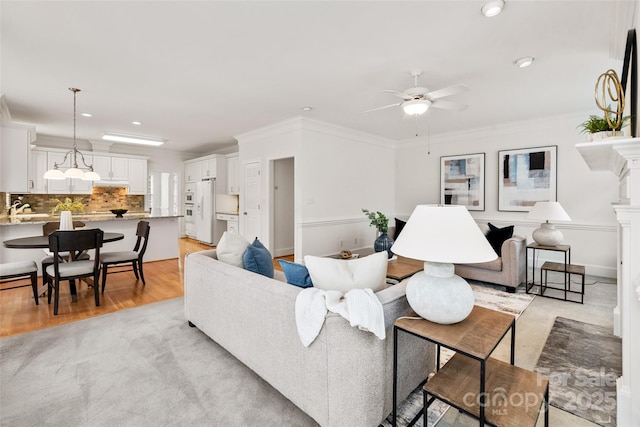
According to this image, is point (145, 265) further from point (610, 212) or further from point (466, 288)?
point (610, 212)

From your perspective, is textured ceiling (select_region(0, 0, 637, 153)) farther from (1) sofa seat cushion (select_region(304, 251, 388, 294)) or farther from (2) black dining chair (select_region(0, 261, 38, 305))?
(2) black dining chair (select_region(0, 261, 38, 305))

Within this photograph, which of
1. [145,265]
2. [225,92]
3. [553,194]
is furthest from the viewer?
[145,265]

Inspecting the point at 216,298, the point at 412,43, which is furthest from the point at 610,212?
the point at 216,298

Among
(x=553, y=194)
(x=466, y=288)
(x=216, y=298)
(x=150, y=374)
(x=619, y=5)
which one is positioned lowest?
(x=150, y=374)

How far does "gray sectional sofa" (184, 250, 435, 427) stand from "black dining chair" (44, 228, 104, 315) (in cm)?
195

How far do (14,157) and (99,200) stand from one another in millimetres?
2720

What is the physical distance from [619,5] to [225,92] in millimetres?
3598

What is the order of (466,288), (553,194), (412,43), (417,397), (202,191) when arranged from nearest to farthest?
(466,288) → (417,397) → (412,43) → (553,194) → (202,191)

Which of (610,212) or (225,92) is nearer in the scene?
(225,92)

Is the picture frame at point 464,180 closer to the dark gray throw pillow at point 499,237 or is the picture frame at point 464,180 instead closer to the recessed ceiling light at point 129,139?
the dark gray throw pillow at point 499,237

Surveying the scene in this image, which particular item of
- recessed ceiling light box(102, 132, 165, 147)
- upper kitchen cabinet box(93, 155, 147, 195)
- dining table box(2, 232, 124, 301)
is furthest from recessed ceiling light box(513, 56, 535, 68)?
upper kitchen cabinet box(93, 155, 147, 195)

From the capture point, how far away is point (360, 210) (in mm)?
5961

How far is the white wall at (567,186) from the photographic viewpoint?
438 centimetres

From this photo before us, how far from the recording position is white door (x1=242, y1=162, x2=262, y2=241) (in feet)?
18.7
